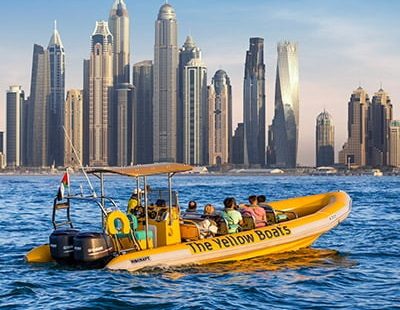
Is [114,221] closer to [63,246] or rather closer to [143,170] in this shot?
[63,246]

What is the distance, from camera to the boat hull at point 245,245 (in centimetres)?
1539

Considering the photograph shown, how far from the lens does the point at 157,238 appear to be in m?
16.4

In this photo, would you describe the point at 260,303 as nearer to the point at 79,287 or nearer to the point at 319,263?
the point at 79,287

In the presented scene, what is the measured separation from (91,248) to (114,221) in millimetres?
755

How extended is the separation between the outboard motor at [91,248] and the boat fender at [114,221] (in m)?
0.19

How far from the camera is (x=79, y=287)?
14.1 meters

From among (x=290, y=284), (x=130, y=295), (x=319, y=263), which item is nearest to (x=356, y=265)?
(x=319, y=263)

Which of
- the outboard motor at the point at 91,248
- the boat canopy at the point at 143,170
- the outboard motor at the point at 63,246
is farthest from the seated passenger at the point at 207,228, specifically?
the outboard motor at the point at 63,246

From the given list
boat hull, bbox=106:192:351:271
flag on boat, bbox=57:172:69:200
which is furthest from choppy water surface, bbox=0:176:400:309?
flag on boat, bbox=57:172:69:200

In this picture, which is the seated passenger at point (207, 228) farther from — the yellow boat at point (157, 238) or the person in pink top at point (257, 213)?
the person in pink top at point (257, 213)

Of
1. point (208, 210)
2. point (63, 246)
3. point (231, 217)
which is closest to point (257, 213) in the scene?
point (231, 217)

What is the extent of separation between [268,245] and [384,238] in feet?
22.9

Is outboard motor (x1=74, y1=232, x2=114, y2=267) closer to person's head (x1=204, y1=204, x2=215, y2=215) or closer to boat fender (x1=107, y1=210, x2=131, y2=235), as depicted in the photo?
boat fender (x1=107, y1=210, x2=131, y2=235)

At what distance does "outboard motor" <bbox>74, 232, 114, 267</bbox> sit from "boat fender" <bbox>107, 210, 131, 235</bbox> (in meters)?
0.19
